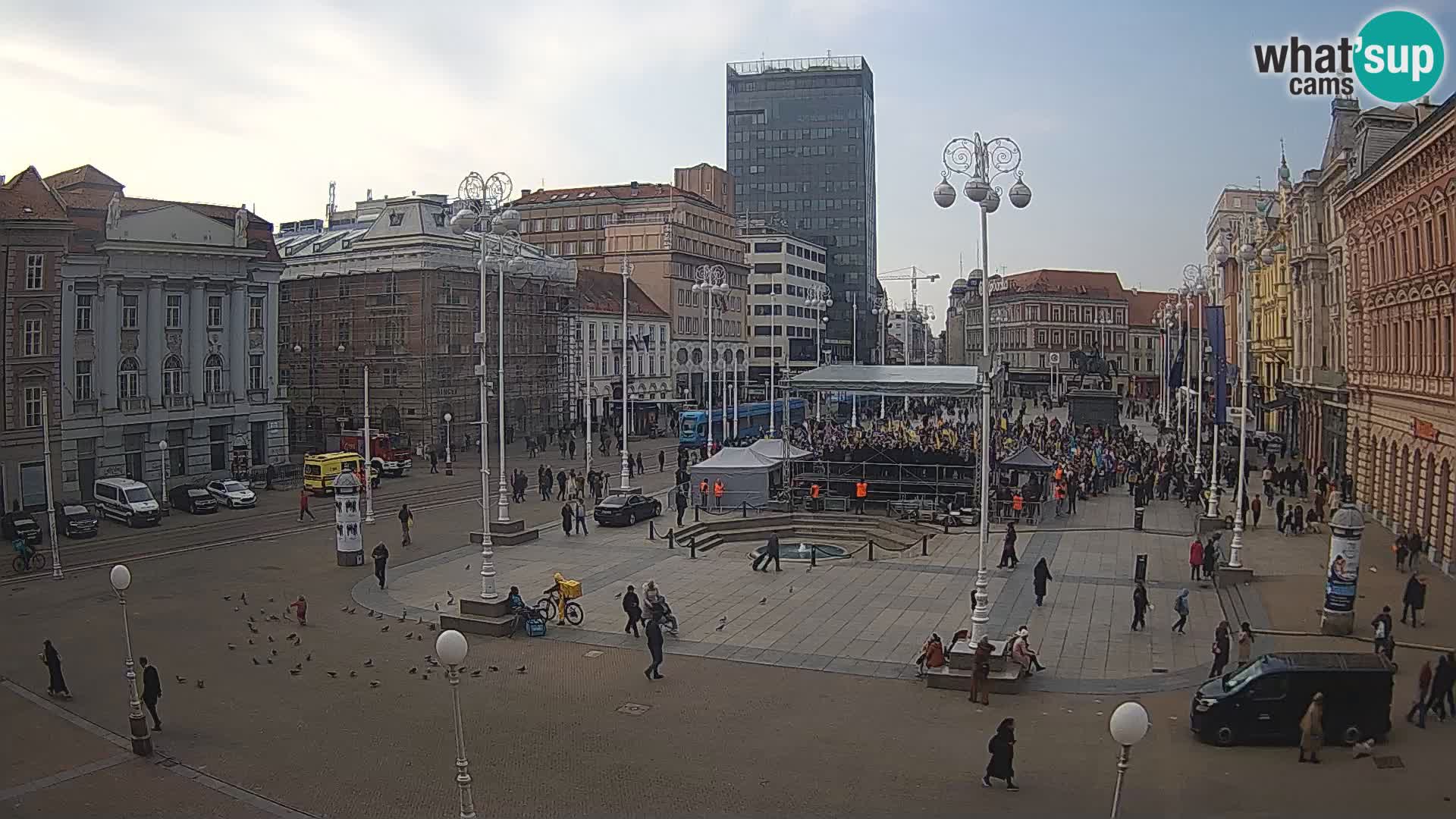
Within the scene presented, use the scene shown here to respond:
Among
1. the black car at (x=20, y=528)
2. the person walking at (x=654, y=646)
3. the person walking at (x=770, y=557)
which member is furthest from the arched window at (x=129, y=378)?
the person walking at (x=654, y=646)

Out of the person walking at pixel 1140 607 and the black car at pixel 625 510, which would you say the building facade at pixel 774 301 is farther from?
the person walking at pixel 1140 607

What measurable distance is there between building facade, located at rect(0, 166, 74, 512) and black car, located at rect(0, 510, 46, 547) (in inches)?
166

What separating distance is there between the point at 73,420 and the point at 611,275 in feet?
177

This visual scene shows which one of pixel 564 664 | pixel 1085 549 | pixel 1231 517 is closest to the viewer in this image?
pixel 564 664

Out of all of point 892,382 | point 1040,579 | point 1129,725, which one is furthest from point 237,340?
point 1129,725

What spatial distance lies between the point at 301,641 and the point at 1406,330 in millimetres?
32366

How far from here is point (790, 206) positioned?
15512 cm

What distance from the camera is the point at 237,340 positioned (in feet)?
180

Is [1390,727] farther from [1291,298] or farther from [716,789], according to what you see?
[1291,298]

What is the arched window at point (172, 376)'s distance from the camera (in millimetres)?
51156

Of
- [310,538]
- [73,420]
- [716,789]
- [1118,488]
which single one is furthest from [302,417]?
[716,789]

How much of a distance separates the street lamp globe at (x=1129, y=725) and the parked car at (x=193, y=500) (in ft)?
132

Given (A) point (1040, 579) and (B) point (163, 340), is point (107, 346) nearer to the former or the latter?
(B) point (163, 340)

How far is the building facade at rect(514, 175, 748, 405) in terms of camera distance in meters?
100
